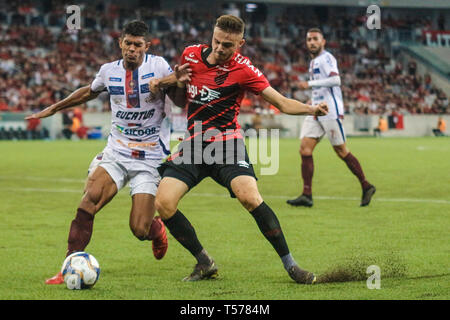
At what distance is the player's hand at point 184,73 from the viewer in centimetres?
637

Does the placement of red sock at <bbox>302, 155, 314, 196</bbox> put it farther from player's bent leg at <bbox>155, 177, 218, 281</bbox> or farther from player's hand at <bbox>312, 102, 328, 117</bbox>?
player's hand at <bbox>312, 102, 328, 117</bbox>

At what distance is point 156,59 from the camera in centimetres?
698

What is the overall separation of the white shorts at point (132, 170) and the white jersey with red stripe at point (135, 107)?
63mm

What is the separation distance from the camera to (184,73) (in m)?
6.38

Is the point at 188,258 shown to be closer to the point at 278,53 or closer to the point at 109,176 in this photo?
the point at 109,176

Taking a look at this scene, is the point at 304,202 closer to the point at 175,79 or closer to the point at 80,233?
the point at 175,79

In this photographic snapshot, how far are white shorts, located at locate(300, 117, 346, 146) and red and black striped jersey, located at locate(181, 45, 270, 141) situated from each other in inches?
218

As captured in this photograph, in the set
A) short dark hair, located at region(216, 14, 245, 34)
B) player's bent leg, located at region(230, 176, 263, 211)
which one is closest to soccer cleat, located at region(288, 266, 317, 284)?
player's bent leg, located at region(230, 176, 263, 211)

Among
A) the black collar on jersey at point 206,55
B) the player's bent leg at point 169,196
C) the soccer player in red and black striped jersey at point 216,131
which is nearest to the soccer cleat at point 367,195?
the soccer player in red and black striped jersey at point 216,131

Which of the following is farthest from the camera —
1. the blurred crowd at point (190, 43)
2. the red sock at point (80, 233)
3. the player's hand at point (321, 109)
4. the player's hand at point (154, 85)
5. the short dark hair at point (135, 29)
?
the blurred crowd at point (190, 43)

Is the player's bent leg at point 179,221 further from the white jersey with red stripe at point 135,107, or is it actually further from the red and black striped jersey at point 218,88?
the white jersey with red stripe at point 135,107

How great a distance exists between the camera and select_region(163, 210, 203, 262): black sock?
6320 mm

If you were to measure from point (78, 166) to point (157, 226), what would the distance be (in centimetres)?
1266

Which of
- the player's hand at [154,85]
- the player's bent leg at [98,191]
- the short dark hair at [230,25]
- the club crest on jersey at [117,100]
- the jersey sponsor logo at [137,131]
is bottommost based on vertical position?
the player's bent leg at [98,191]
